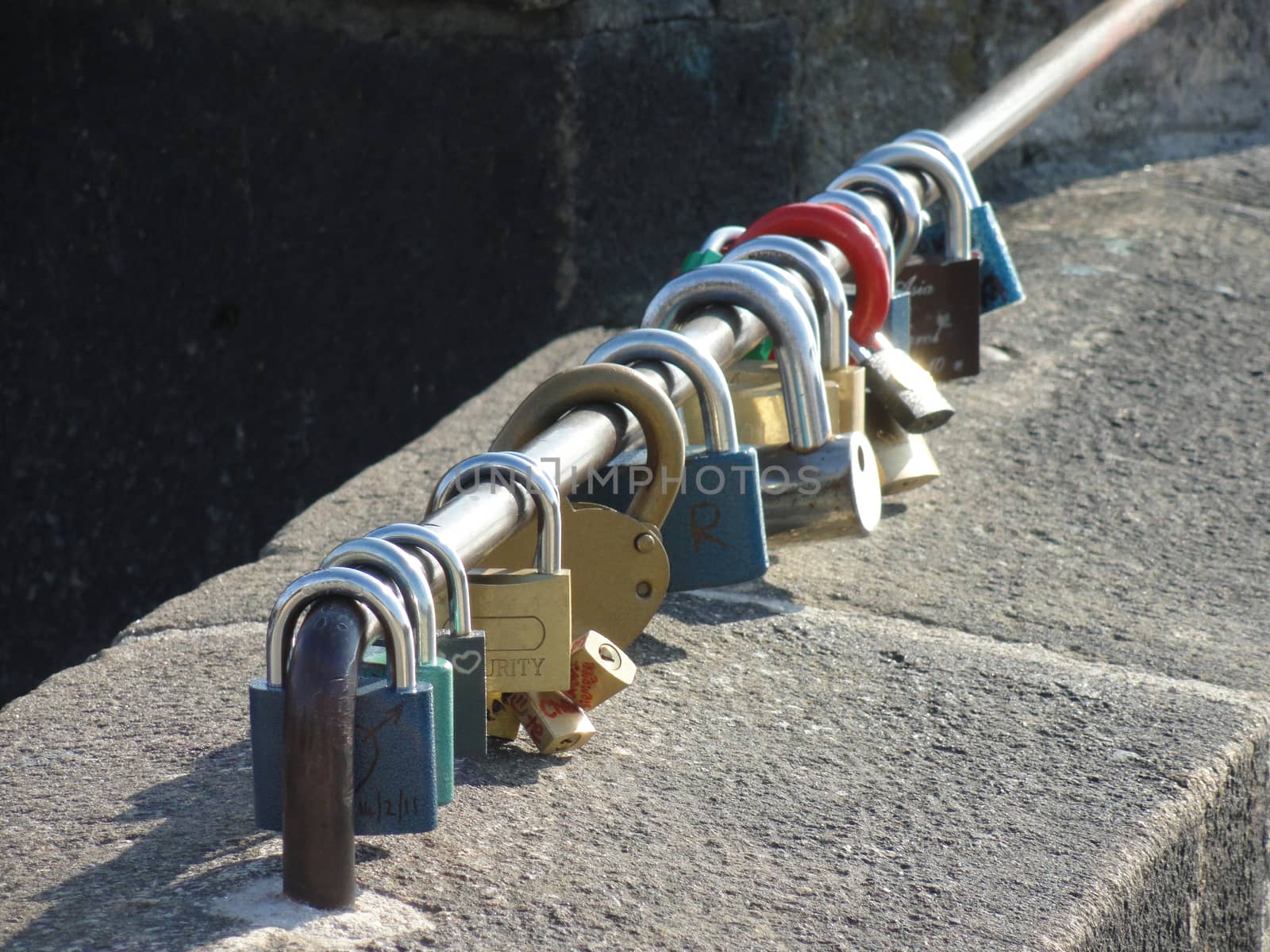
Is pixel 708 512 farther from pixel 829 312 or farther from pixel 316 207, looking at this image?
pixel 316 207

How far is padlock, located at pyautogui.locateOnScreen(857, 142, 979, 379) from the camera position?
1617 mm

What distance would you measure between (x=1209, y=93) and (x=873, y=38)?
767mm

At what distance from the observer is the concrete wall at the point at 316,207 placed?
2.14 metres

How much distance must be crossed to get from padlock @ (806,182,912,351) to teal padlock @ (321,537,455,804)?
80 cm

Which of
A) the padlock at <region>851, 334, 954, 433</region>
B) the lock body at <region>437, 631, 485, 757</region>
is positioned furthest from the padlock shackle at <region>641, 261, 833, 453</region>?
the lock body at <region>437, 631, 485, 757</region>

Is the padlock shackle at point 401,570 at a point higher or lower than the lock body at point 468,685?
higher

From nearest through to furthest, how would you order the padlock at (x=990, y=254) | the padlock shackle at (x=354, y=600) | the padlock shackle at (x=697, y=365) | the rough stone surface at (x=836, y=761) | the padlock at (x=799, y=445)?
the padlock shackle at (x=354, y=600) < the rough stone surface at (x=836, y=761) < the padlock shackle at (x=697, y=365) < the padlock at (x=799, y=445) < the padlock at (x=990, y=254)

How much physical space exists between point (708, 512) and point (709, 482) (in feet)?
0.07

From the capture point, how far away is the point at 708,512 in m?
1.08

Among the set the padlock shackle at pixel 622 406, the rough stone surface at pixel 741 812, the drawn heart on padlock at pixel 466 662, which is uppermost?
the padlock shackle at pixel 622 406

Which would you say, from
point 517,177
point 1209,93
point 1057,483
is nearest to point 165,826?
point 1057,483

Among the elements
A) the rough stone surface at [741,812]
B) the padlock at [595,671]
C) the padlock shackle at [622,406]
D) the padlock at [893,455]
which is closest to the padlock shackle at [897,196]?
the padlock at [893,455]

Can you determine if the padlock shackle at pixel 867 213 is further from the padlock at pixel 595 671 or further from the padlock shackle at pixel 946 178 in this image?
the padlock at pixel 595 671

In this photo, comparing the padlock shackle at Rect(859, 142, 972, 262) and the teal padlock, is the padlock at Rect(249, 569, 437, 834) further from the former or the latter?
the padlock shackle at Rect(859, 142, 972, 262)
